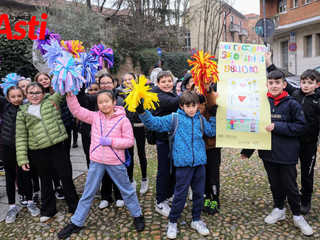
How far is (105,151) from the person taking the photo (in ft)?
10.5

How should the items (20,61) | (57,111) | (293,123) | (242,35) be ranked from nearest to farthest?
(293,123), (57,111), (20,61), (242,35)

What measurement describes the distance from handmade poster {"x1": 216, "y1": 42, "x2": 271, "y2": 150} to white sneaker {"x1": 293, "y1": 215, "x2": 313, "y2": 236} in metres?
0.86

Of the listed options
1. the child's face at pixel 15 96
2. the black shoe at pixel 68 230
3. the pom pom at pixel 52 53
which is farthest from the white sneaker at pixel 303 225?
the child's face at pixel 15 96

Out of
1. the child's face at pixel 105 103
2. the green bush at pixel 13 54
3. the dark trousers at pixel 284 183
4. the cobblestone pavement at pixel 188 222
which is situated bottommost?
the cobblestone pavement at pixel 188 222

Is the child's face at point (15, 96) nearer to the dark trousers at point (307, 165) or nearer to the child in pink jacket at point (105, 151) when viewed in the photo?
the child in pink jacket at point (105, 151)

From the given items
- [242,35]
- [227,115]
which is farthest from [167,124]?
[242,35]

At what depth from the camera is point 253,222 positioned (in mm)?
3367

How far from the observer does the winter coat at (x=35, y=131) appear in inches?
134

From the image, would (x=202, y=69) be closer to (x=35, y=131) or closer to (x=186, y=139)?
(x=186, y=139)

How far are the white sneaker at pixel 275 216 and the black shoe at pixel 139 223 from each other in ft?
4.83

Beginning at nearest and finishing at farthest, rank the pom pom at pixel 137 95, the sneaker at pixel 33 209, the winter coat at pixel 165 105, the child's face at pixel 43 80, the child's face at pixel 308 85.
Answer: the pom pom at pixel 137 95
the child's face at pixel 308 85
the winter coat at pixel 165 105
the sneaker at pixel 33 209
the child's face at pixel 43 80

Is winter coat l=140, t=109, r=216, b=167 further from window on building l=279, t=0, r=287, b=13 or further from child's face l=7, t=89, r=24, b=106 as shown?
window on building l=279, t=0, r=287, b=13

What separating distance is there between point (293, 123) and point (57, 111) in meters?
2.81

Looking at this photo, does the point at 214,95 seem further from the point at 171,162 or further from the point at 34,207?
the point at 34,207
